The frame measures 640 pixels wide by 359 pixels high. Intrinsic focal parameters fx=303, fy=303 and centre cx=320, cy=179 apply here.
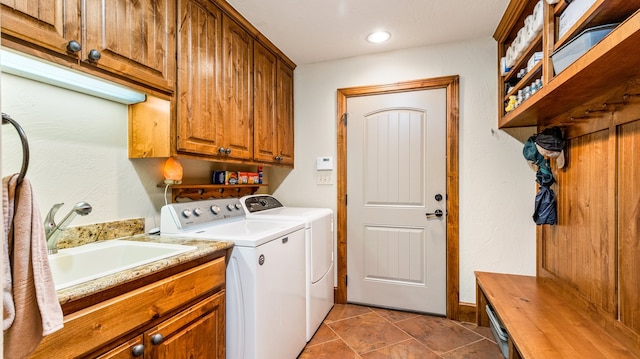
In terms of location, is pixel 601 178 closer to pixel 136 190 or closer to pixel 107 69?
pixel 107 69

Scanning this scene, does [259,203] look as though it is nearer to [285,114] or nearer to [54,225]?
[285,114]

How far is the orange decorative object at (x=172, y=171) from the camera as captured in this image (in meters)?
Answer: 1.84

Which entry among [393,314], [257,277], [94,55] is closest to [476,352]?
[393,314]

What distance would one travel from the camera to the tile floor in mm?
1996

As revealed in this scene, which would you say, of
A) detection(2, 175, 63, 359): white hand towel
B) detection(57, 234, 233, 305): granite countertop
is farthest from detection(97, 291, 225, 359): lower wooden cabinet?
detection(2, 175, 63, 359): white hand towel

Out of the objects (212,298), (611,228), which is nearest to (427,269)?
(611,228)

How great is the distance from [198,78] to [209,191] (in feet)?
2.85

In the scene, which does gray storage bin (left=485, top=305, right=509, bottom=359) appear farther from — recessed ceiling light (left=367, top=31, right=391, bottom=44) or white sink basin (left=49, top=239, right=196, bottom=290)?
recessed ceiling light (left=367, top=31, right=391, bottom=44)

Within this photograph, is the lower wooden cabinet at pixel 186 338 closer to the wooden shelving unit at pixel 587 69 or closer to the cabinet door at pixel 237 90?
the cabinet door at pixel 237 90

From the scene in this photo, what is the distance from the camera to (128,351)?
3.47ft

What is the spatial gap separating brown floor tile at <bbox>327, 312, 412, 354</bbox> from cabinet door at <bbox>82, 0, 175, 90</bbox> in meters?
1.99

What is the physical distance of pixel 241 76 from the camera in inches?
83.4

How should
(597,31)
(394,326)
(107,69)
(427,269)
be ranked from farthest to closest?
1. (427,269)
2. (394,326)
3. (107,69)
4. (597,31)

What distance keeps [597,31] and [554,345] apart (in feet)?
4.06
